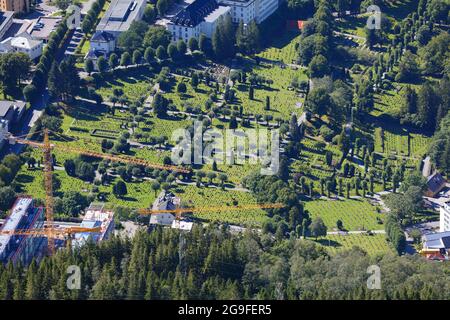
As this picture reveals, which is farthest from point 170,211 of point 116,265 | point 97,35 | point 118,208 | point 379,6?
point 379,6

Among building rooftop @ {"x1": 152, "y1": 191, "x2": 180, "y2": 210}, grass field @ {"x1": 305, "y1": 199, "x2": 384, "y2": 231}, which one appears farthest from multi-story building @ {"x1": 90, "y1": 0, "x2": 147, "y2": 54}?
grass field @ {"x1": 305, "y1": 199, "x2": 384, "y2": 231}

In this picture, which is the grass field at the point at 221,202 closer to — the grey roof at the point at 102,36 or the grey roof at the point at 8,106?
the grey roof at the point at 8,106

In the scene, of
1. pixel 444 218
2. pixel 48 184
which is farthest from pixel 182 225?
pixel 444 218

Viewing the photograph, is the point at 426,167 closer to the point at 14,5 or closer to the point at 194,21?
the point at 194,21

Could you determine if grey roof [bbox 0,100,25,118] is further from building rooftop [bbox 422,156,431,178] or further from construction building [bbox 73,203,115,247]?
building rooftop [bbox 422,156,431,178]

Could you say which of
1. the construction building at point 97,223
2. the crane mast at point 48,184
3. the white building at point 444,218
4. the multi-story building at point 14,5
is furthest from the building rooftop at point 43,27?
the white building at point 444,218

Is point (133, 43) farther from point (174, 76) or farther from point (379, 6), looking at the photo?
point (379, 6)
